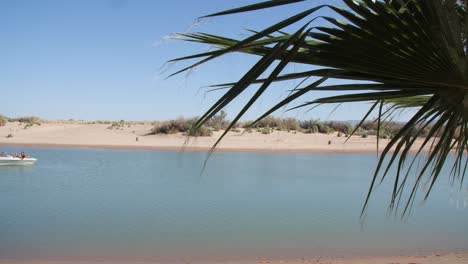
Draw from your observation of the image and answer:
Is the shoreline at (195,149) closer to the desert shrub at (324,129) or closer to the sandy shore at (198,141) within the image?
the sandy shore at (198,141)

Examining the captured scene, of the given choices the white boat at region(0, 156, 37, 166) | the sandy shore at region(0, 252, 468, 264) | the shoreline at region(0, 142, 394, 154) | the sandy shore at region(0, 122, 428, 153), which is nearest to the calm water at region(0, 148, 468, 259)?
the sandy shore at region(0, 252, 468, 264)

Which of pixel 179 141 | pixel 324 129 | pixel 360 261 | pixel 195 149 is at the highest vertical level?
pixel 324 129

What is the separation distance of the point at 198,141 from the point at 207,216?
747 inches

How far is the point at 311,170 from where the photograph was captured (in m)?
18.5

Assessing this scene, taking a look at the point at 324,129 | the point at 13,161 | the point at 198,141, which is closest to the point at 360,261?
the point at 13,161

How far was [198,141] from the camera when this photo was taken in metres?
28.7

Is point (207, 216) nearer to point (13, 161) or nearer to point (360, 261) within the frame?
point (360, 261)

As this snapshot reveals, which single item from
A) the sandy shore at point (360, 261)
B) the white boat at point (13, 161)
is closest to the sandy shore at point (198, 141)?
the white boat at point (13, 161)

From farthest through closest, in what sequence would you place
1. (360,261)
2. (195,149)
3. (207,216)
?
(195,149) < (207,216) < (360,261)

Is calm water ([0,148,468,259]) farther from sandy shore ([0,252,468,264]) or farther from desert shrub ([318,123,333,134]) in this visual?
desert shrub ([318,123,333,134])

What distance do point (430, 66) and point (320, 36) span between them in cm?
37

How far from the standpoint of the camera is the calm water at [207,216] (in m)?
7.64

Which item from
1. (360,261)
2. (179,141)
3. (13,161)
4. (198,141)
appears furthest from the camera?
(179,141)

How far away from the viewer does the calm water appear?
301 inches
